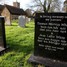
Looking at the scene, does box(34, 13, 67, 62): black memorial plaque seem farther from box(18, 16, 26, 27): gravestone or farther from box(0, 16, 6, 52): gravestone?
box(18, 16, 26, 27): gravestone

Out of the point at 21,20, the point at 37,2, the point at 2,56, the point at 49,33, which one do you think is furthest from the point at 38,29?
the point at 37,2

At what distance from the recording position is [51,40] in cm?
431

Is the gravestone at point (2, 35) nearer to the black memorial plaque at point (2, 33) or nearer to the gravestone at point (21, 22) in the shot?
the black memorial plaque at point (2, 33)

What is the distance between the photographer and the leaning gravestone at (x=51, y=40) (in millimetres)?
4105

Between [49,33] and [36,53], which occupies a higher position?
[49,33]

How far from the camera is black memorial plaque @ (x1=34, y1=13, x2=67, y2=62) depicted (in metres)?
4.12

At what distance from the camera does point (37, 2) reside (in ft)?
109

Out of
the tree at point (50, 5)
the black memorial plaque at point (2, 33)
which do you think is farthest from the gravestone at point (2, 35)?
the tree at point (50, 5)

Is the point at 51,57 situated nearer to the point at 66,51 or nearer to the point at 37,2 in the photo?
the point at 66,51

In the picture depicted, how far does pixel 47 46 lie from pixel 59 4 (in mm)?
28720

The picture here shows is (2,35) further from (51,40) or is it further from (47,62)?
(47,62)

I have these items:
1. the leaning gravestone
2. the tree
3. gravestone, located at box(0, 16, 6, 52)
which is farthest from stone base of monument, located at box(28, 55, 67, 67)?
the tree

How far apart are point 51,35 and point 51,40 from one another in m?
0.16

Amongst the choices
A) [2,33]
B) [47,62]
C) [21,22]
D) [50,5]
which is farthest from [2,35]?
[50,5]
